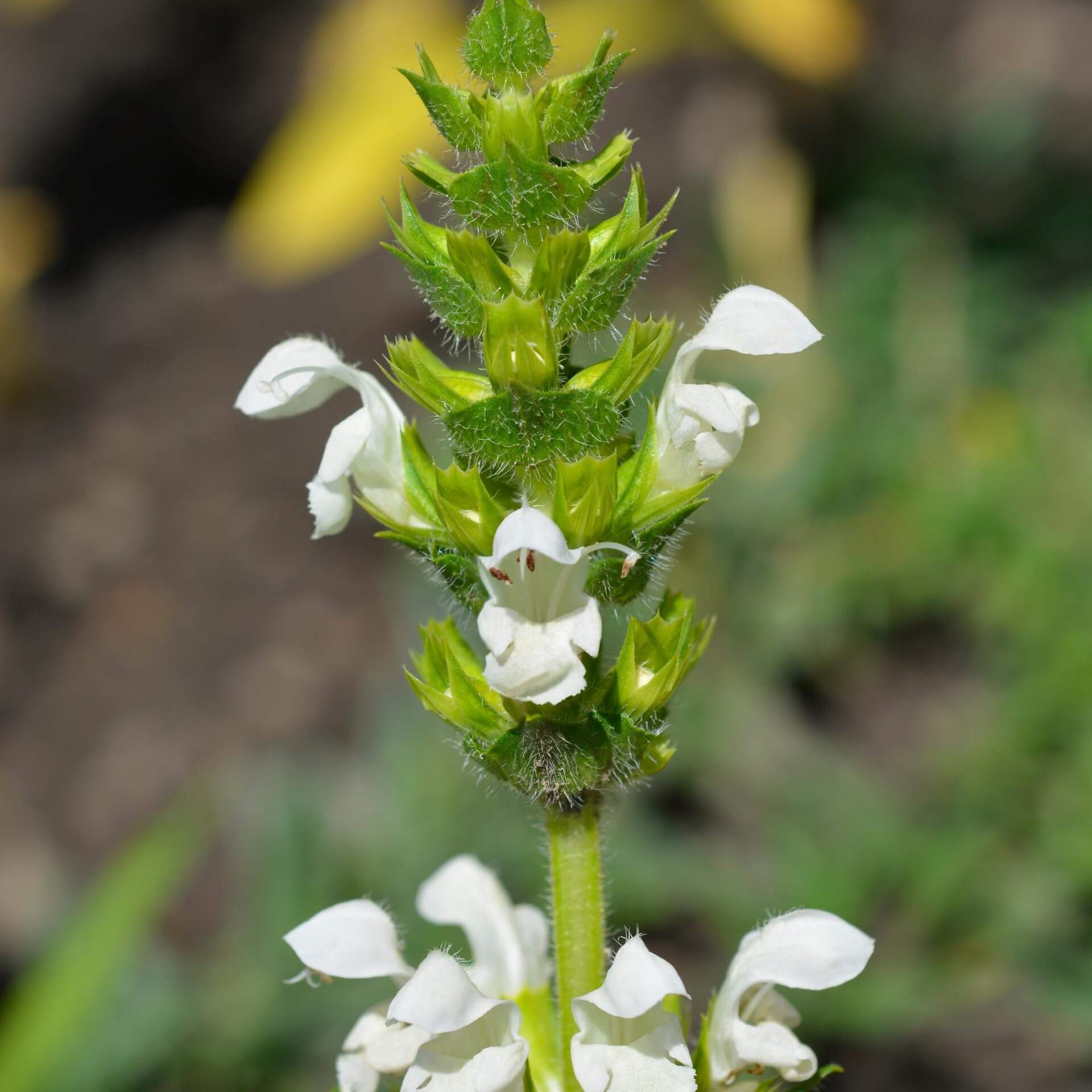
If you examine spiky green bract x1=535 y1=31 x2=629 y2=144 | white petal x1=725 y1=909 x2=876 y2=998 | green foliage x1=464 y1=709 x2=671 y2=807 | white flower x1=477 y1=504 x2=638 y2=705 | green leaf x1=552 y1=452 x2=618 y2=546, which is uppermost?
spiky green bract x1=535 y1=31 x2=629 y2=144

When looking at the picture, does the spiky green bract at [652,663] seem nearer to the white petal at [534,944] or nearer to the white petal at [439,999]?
the white petal at [439,999]

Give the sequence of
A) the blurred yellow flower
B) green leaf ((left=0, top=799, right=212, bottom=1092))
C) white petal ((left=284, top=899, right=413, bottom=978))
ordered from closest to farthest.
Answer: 1. white petal ((left=284, top=899, right=413, bottom=978))
2. green leaf ((left=0, top=799, right=212, bottom=1092))
3. the blurred yellow flower

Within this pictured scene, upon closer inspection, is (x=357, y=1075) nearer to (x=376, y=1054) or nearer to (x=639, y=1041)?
(x=376, y=1054)

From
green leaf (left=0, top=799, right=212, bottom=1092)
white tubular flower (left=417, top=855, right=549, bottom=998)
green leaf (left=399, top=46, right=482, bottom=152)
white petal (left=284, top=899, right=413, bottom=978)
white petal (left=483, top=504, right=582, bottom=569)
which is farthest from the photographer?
green leaf (left=0, top=799, right=212, bottom=1092)

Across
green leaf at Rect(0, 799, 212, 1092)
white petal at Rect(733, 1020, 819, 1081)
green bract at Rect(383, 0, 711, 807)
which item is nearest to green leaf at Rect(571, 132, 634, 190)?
green bract at Rect(383, 0, 711, 807)

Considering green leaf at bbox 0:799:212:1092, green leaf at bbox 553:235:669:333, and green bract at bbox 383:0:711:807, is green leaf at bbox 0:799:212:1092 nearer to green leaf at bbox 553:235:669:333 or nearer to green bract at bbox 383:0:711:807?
green bract at bbox 383:0:711:807
